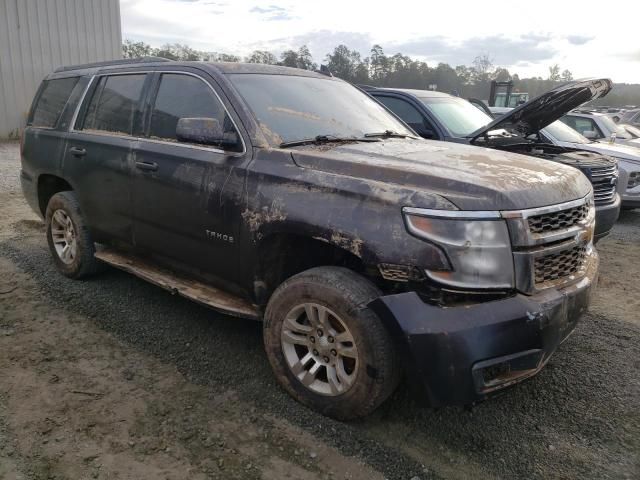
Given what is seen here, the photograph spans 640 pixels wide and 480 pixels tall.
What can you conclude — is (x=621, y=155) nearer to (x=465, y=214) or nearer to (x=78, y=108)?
(x=465, y=214)

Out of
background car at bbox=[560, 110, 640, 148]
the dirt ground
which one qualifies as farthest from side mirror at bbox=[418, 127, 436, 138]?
background car at bbox=[560, 110, 640, 148]

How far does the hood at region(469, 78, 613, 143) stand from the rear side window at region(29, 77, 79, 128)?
411cm

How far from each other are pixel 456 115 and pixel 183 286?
480 cm

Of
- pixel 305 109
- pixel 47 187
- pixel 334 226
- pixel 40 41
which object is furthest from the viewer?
pixel 40 41

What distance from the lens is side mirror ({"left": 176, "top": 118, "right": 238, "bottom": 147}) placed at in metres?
3.16

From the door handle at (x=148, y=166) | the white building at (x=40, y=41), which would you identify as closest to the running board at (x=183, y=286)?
the door handle at (x=148, y=166)

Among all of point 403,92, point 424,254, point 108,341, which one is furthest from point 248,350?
point 403,92

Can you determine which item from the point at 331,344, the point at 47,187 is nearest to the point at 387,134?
the point at 331,344

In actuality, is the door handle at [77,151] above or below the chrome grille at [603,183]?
above

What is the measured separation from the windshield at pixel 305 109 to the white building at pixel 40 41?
575 inches

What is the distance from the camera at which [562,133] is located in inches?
320

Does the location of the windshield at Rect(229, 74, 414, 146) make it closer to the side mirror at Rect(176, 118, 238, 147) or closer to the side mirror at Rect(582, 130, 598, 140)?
the side mirror at Rect(176, 118, 238, 147)

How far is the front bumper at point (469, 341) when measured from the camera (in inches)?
93.6

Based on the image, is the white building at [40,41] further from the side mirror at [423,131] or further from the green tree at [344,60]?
the green tree at [344,60]
